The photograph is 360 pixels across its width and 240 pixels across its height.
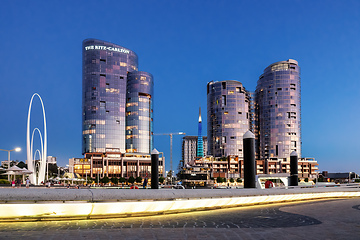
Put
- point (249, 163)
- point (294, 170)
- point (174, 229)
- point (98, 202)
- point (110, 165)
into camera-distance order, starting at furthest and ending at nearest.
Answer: point (110, 165)
point (294, 170)
point (249, 163)
point (98, 202)
point (174, 229)

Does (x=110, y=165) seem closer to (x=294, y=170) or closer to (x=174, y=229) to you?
(x=294, y=170)

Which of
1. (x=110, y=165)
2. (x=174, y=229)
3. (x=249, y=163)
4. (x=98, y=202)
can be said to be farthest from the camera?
(x=110, y=165)

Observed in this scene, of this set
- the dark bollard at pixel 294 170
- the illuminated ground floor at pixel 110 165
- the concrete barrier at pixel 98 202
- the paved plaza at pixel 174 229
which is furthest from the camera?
the illuminated ground floor at pixel 110 165

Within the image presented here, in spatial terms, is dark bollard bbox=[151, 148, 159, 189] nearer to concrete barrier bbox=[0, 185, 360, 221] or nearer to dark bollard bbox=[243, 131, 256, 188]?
dark bollard bbox=[243, 131, 256, 188]

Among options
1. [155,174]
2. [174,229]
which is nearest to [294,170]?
[155,174]

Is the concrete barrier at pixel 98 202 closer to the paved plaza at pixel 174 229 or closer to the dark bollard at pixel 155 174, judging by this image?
the paved plaza at pixel 174 229

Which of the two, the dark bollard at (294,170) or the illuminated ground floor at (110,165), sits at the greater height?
the dark bollard at (294,170)

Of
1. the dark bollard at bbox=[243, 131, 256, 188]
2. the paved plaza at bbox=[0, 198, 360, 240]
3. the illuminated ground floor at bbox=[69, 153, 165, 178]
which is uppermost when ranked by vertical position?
the dark bollard at bbox=[243, 131, 256, 188]

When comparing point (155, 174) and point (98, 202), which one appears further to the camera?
point (155, 174)

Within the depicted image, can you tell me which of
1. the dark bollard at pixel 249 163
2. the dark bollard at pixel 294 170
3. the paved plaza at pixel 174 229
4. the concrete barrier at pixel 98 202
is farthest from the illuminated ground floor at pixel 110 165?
the paved plaza at pixel 174 229

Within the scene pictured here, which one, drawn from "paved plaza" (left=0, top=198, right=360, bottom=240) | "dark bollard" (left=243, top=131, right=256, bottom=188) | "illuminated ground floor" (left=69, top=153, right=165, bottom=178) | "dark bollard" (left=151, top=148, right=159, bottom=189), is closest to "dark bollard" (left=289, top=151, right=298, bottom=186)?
"dark bollard" (left=151, top=148, right=159, bottom=189)

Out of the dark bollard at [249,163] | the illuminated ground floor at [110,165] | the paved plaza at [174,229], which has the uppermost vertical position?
the dark bollard at [249,163]

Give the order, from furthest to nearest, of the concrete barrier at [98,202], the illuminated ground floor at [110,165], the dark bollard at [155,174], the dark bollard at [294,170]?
the illuminated ground floor at [110,165] → the dark bollard at [294,170] → the dark bollard at [155,174] → the concrete barrier at [98,202]

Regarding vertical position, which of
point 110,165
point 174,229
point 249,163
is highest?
point 249,163
